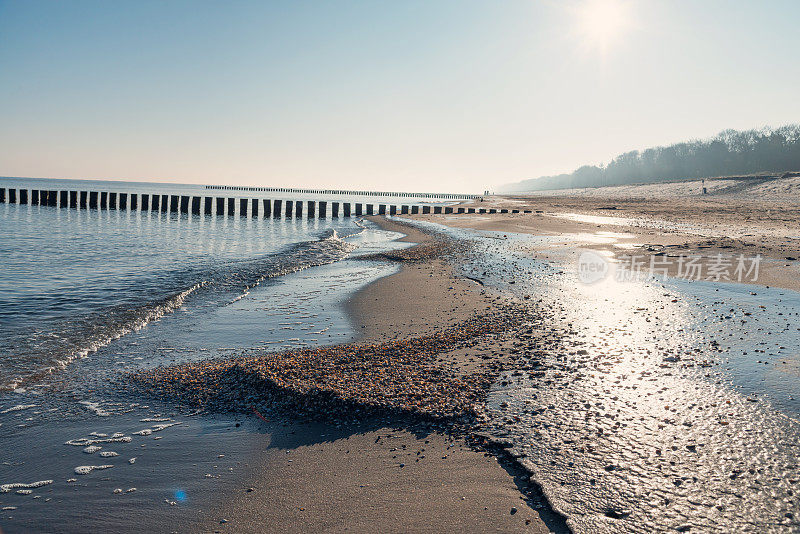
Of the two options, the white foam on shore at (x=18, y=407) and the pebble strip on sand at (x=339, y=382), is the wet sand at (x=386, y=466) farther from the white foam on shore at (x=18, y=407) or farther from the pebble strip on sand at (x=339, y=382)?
the white foam on shore at (x=18, y=407)

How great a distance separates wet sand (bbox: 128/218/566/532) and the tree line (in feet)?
326

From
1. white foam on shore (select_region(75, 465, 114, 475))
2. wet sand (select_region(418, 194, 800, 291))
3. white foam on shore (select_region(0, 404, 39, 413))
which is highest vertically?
wet sand (select_region(418, 194, 800, 291))

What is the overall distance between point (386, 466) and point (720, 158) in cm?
14092

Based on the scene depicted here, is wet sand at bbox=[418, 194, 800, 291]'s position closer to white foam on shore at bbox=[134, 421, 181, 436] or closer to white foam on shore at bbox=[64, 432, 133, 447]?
white foam on shore at bbox=[134, 421, 181, 436]

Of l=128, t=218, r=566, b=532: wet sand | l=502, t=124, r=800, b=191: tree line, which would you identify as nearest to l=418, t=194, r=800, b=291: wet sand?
l=128, t=218, r=566, b=532: wet sand

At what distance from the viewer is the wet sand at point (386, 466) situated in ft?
10.9

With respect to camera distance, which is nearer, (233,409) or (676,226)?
(233,409)

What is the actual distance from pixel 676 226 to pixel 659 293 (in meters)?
19.6

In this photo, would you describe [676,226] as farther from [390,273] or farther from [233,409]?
[233,409]

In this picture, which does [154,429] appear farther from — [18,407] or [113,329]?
[113,329]

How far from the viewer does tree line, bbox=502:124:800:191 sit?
9269cm

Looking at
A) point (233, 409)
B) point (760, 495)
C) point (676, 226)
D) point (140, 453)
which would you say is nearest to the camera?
point (760, 495)

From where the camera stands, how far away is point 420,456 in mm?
4098

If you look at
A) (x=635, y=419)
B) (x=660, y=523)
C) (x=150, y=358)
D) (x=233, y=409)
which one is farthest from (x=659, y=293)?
(x=150, y=358)
